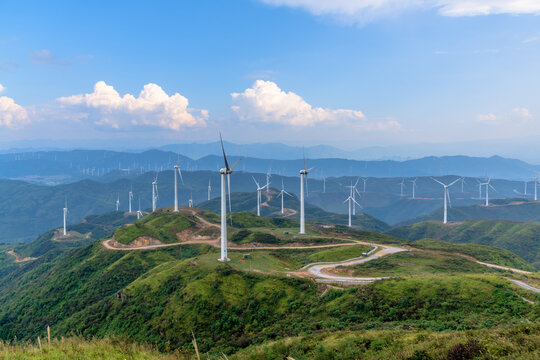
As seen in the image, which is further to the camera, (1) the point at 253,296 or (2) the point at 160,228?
(2) the point at 160,228

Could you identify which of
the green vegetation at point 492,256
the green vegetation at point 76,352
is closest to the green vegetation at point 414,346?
the green vegetation at point 76,352

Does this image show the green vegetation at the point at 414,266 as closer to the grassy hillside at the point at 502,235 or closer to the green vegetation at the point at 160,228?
the grassy hillside at the point at 502,235

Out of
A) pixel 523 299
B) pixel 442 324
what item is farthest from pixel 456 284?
pixel 442 324

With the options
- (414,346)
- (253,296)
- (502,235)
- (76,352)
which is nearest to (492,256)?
(502,235)

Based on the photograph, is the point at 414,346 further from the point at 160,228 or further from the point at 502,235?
the point at 502,235

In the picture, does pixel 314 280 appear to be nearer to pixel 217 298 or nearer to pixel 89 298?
pixel 217 298

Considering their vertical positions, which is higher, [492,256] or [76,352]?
[76,352]
